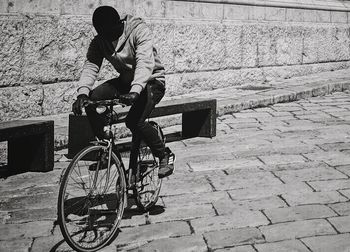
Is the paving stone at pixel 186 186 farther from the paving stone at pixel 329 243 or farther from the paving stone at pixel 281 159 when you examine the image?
the paving stone at pixel 329 243

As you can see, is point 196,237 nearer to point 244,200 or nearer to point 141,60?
point 244,200

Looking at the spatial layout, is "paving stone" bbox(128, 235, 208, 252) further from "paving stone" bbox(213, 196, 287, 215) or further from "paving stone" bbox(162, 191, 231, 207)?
"paving stone" bbox(162, 191, 231, 207)

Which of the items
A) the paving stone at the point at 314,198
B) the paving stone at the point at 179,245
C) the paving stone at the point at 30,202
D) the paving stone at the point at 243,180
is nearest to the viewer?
the paving stone at the point at 179,245

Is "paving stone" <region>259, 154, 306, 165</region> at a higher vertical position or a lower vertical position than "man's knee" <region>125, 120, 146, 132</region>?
lower

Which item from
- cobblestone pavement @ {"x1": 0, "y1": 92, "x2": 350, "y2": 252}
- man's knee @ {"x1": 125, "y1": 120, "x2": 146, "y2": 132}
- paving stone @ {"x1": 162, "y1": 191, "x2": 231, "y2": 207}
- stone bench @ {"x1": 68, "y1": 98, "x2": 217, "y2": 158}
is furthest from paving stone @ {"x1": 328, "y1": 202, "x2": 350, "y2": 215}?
stone bench @ {"x1": 68, "y1": 98, "x2": 217, "y2": 158}

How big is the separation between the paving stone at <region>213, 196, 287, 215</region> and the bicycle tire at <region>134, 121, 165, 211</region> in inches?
19.0

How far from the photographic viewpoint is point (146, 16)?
9000 millimetres

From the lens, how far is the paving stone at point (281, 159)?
588 centimetres

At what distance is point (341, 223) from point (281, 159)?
1.98m

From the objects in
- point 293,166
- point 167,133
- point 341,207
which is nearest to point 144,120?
point 341,207

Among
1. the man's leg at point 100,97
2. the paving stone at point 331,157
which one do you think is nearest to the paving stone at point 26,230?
the man's leg at point 100,97

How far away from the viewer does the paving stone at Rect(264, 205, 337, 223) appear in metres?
4.17

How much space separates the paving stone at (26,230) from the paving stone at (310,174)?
215 centimetres

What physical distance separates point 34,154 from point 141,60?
2150 millimetres
